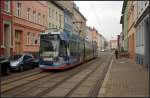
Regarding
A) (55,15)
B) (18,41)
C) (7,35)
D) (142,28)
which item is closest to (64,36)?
(142,28)

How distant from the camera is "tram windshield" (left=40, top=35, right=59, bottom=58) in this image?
2325 centimetres

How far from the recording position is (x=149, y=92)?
1125 cm

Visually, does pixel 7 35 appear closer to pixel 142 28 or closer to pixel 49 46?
pixel 49 46

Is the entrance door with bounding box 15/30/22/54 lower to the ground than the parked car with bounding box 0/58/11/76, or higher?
higher

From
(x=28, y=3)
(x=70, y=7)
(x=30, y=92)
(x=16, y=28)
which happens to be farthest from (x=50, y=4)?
(x=30, y=92)

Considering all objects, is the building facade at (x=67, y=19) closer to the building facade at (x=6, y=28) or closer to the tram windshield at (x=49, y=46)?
the building facade at (x=6, y=28)

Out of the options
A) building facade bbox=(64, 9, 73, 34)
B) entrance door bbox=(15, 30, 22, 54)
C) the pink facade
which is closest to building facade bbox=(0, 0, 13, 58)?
the pink facade

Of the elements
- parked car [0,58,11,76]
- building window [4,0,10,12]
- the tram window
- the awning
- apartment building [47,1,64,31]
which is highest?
apartment building [47,1,64,31]

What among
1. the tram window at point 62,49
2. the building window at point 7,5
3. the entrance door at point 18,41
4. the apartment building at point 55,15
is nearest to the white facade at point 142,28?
the tram window at point 62,49

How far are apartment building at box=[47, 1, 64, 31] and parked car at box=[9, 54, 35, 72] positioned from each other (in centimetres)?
2559

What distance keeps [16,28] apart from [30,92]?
24.2 meters

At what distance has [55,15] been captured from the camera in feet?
191

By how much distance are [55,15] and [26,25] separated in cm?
1938

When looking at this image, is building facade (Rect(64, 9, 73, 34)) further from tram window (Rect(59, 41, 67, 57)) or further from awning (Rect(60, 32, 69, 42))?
tram window (Rect(59, 41, 67, 57))
